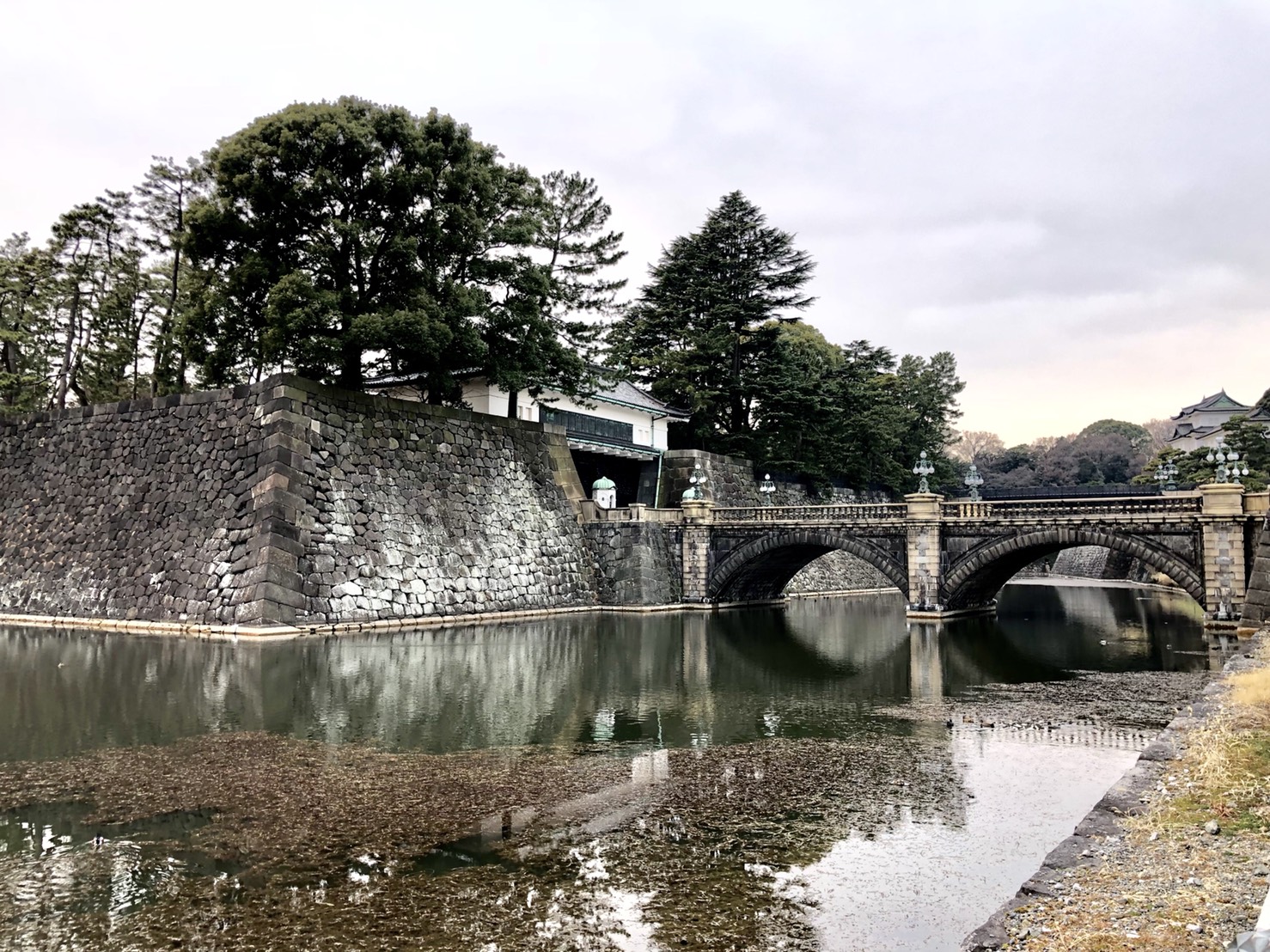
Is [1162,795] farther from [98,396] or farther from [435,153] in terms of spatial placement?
[98,396]

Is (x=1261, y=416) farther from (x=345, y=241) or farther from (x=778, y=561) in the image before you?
(x=345, y=241)

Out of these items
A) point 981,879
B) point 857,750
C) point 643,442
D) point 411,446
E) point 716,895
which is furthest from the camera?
point 643,442

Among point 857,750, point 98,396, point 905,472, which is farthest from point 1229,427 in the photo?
point 98,396

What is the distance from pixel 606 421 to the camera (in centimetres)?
4481

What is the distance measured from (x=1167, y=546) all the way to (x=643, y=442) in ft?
82.7

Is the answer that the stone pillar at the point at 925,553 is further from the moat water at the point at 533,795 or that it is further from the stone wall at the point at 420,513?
the stone wall at the point at 420,513

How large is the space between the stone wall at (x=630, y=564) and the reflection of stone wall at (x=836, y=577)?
9819 mm

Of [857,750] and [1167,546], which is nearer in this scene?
[857,750]

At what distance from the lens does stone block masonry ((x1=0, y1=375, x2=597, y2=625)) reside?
26.2m

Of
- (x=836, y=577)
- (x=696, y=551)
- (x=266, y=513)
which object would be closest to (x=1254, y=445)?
(x=836, y=577)

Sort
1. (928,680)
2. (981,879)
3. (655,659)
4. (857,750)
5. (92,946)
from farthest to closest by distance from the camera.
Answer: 1. (655,659)
2. (928,680)
3. (857,750)
4. (981,879)
5. (92,946)

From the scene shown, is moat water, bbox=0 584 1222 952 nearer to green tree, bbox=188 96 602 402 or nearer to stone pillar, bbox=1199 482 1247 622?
stone pillar, bbox=1199 482 1247 622

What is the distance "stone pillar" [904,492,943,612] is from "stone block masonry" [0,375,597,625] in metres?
13.4

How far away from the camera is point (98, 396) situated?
1703 inches
